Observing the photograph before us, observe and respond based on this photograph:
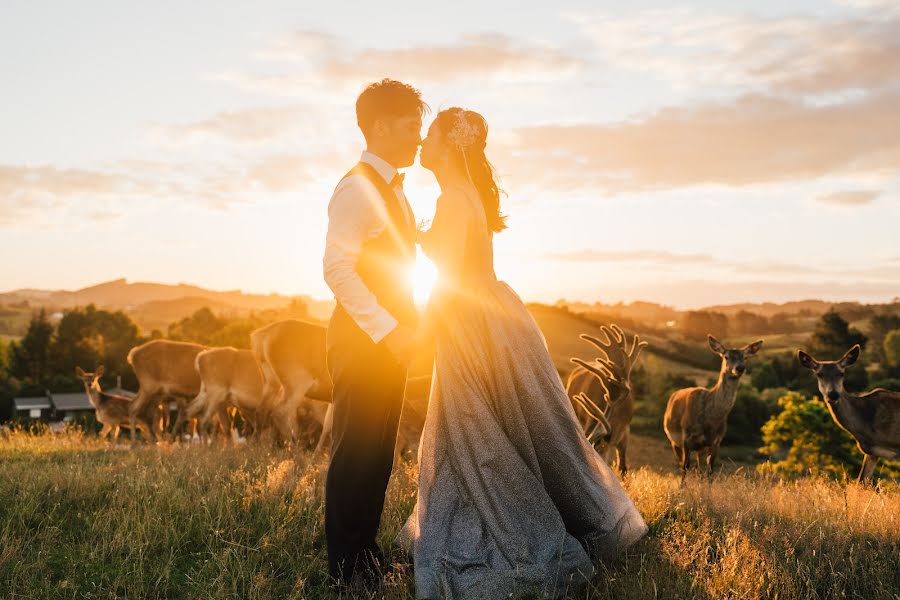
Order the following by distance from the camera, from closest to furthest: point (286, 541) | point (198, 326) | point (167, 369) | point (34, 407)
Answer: point (286, 541) < point (167, 369) < point (34, 407) < point (198, 326)

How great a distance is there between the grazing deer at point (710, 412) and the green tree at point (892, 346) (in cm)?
5864

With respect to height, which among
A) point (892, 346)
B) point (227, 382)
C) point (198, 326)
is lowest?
point (198, 326)

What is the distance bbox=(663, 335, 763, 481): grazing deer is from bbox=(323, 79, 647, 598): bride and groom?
9.15 m

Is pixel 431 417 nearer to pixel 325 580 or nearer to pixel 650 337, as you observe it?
pixel 325 580

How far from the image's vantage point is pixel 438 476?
4867 millimetres

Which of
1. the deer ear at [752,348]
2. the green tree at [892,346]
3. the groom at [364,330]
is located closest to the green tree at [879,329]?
the green tree at [892,346]

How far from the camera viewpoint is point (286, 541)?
576cm

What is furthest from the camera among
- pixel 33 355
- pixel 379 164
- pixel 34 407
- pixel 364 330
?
pixel 33 355

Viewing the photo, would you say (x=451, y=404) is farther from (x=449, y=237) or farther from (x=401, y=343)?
(x=449, y=237)

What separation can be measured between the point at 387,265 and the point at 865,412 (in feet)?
35.9

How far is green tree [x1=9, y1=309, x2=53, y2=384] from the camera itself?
66375 mm

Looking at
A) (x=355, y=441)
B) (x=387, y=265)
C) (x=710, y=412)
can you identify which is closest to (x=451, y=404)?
(x=355, y=441)

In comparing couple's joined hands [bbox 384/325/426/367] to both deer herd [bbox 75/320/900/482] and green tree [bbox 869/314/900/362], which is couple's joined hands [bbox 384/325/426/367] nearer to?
deer herd [bbox 75/320/900/482]

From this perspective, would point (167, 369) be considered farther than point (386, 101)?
Yes
